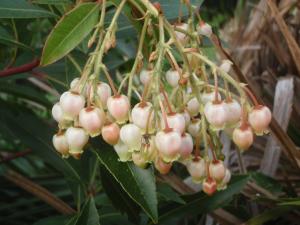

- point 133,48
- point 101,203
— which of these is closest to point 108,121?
point 101,203

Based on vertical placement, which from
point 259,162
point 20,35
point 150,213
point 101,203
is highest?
point 20,35

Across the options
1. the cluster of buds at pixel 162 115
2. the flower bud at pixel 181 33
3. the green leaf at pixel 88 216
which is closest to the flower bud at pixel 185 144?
the cluster of buds at pixel 162 115

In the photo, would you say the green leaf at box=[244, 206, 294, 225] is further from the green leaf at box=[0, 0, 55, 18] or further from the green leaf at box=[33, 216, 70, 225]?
the green leaf at box=[0, 0, 55, 18]

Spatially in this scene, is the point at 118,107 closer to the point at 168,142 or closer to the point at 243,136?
the point at 168,142

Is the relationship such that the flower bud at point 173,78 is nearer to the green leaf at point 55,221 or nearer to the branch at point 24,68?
the branch at point 24,68

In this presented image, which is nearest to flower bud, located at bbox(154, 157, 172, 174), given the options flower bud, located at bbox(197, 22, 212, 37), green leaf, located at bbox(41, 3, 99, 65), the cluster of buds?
the cluster of buds

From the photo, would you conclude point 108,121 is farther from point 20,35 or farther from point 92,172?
point 92,172
